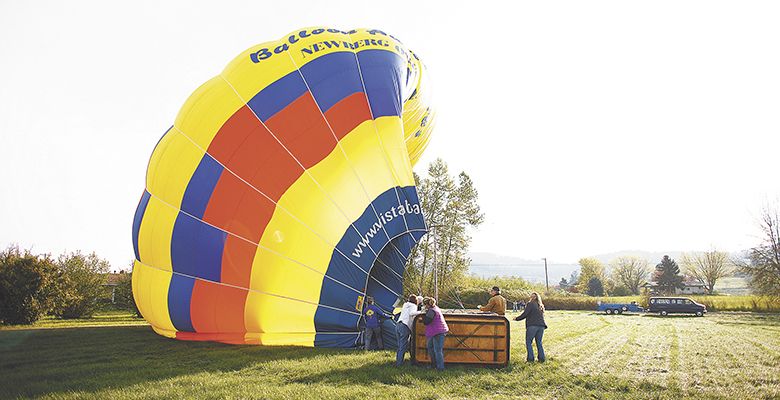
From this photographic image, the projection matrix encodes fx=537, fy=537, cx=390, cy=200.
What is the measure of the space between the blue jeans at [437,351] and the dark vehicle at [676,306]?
23.7 m

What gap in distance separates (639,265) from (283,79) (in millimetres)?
79773

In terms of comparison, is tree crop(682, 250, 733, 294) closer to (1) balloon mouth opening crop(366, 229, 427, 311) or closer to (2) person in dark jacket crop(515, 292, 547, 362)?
(2) person in dark jacket crop(515, 292, 547, 362)

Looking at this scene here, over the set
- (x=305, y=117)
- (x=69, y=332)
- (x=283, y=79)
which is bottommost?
(x=69, y=332)

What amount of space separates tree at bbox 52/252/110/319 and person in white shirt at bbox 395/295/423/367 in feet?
48.7

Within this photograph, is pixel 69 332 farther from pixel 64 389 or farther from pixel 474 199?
pixel 474 199

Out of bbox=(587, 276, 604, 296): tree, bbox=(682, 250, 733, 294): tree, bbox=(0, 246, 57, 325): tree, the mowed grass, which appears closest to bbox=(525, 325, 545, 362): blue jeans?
the mowed grass

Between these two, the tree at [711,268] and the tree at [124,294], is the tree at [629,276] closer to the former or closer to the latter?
the tree at [711,268]

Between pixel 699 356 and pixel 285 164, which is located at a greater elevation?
pixel 285 164

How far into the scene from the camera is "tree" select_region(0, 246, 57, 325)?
1563cm

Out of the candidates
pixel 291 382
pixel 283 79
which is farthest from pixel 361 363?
pixel 283 79

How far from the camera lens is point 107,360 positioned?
7855mm

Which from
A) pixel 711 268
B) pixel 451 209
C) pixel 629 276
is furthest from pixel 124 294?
pixel 711 268

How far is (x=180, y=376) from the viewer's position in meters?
6.36

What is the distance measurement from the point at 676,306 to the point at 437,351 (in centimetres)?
2390
